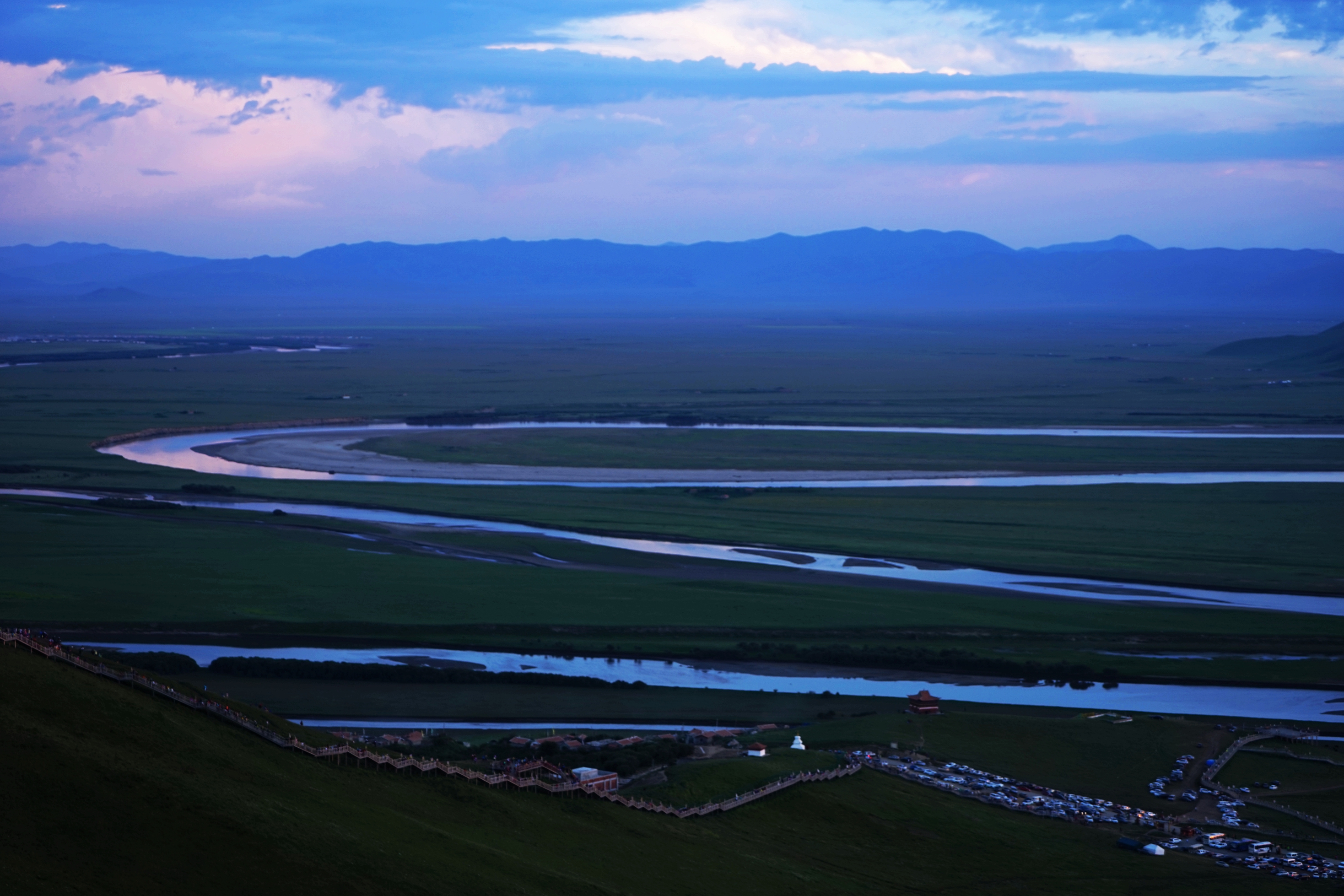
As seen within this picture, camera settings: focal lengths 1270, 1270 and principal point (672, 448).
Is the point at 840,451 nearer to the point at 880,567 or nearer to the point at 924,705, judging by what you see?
the point at 880,567

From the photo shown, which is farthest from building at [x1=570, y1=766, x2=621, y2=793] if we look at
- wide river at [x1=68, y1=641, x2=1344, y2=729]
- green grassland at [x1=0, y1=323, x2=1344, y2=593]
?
green grassland at [x1=0, y1=323, x2=1344, y2=593]

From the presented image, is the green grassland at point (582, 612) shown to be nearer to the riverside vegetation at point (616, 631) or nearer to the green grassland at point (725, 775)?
the riverside vegetation at point (616, 631)

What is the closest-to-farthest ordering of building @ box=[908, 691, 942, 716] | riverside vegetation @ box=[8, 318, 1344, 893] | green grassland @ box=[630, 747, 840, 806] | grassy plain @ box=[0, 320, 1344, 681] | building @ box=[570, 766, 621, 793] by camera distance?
riverside vegetation @ box=[8, 318, 1344, 893], building @ box=[570, 766, 621, 793], green grassland @ box=[630, 747, 840, 806], building @ box=[908, 691, 942, 716], grassy plain @ box=[0, 320, 1344, 681]

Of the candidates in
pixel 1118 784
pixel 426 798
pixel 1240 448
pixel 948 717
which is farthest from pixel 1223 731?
pixel 1240 448

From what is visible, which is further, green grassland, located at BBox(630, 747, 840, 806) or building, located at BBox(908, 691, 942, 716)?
building, located at BBox(908, 691, 942, 716)

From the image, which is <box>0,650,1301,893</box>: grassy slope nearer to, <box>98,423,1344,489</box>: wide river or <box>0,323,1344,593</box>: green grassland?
<box>0,323,1344,593</box>: green grassland

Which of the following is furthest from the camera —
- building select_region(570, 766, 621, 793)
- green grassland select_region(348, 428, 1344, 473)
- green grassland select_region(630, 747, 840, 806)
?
green grassland select_region(348, 428, 1344, 473)

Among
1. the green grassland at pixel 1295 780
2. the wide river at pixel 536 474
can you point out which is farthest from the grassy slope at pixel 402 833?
the wide river at pixel 536 474
